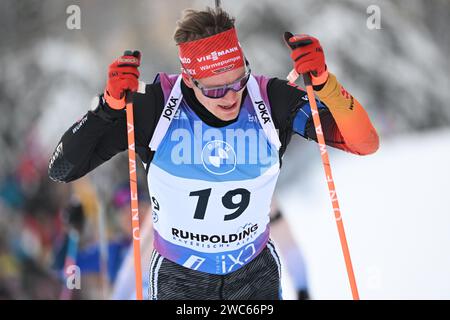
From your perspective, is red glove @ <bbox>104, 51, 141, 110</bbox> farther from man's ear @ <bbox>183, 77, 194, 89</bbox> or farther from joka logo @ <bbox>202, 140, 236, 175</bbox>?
joka logo @ <bbox>202, 140, 236, 175</bbox>

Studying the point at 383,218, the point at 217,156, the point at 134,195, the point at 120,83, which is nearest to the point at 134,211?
the point at 134,195

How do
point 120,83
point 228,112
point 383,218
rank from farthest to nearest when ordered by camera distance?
point 383,218 → point 228,112 → point 120,83

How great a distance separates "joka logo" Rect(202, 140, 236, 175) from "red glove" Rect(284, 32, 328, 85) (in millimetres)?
365

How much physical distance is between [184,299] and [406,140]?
2228 mm

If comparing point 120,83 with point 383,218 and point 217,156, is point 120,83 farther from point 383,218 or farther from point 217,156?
point 383,218

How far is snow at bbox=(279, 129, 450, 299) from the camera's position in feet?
13.9

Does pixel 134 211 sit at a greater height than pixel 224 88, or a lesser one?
lesser

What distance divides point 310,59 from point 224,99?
31 centimetres

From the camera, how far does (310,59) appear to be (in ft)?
7.75

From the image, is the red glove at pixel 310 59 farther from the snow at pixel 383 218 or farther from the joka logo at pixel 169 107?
the snow at pixel 383 218

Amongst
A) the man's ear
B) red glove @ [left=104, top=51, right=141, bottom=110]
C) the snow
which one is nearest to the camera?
red glove @ [left=104, top=51, right=141, bottom=110]

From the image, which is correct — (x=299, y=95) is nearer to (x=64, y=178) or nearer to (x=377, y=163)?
(x=64, y=178)

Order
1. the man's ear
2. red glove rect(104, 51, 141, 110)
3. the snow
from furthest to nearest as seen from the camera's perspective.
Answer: the snow → the man's ear → red glove rect(104, 51, 141, 110)

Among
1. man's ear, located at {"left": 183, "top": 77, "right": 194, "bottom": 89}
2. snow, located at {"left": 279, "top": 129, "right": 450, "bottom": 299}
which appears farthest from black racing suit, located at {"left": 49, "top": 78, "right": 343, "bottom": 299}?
snow, located at {"left": 279, "top": 129, "right": 450, "bottom": 299}
